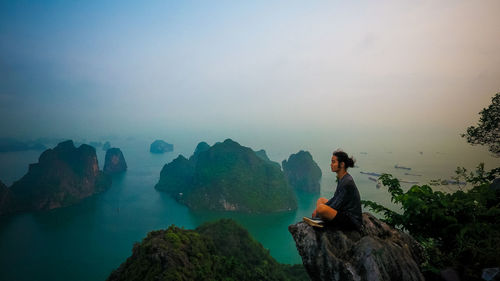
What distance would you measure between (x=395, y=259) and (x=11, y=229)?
57.0m

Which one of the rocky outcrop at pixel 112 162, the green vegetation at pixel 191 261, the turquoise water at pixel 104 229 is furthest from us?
the rocky outcrop at pixel 112 162

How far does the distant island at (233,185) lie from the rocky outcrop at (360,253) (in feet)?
151

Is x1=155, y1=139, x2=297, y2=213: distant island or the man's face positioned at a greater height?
the man's face

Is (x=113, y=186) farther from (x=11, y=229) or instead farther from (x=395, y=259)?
(x=395, y=259)

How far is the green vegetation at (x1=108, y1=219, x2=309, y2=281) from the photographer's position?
12.2m

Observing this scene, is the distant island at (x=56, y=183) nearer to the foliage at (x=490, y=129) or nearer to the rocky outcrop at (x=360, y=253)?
the rocky outcrop at (x=360, y=253)

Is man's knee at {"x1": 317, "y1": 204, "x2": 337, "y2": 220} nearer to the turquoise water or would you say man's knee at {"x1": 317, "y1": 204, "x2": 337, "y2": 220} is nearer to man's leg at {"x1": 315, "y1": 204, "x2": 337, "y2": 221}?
man's leg at {"x1": 315, "y1": 204, "x2": 337, "y2": 221}

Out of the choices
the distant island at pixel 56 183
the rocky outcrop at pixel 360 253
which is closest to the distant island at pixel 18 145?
the distant island at pixel 56 183

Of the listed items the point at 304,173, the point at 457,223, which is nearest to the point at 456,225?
the point at 457,223

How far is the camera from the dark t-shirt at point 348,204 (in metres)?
2.38

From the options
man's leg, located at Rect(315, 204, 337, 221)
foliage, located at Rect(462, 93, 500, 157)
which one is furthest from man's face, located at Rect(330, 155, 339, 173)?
foliage, located at Rect(462, 93, 500, 157)

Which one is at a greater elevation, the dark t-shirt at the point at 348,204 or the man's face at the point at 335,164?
the man's face at the point at 335,164

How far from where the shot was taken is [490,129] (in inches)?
220

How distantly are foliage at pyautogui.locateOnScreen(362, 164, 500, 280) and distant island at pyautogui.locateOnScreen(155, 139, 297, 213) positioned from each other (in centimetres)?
4574
